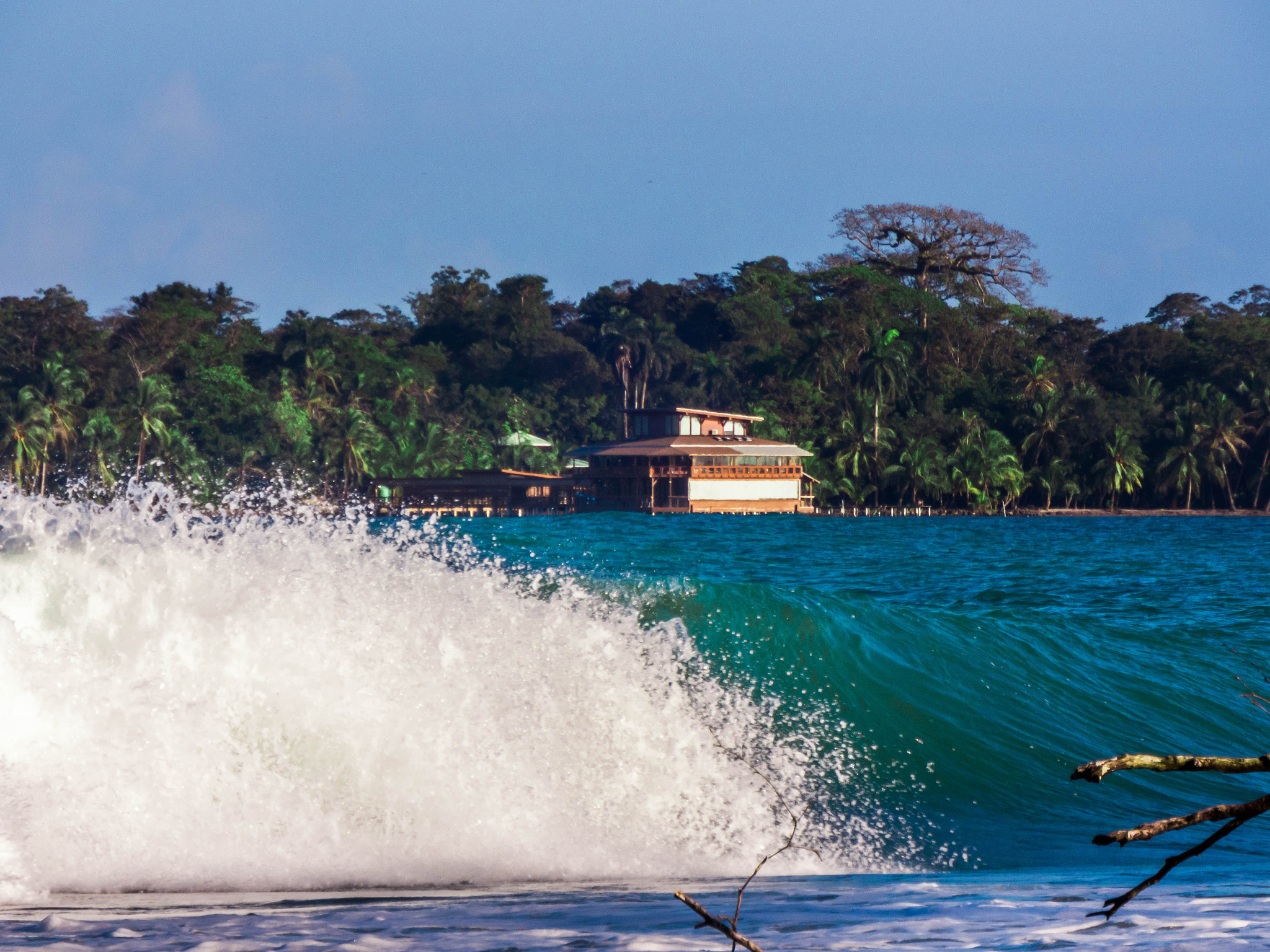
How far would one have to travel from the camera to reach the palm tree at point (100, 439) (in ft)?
238

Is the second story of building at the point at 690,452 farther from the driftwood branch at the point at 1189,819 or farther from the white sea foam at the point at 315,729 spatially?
the driftwood branch at the point at 1189,819

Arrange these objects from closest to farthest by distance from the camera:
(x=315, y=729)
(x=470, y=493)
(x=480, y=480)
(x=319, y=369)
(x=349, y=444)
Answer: (x=315, y=729) → (x=480, y=480) → (x=470, y=493) → (x=349, y=444) → (x=319, y=369)

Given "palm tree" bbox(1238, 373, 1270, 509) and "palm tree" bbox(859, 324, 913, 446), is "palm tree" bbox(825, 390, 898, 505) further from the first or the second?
"palm tree" bbox(1238, 373, 1270, 509)

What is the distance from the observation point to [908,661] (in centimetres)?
1248

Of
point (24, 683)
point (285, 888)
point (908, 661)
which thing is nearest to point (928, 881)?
point (285, 888)

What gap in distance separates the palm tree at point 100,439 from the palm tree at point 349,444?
13177mm

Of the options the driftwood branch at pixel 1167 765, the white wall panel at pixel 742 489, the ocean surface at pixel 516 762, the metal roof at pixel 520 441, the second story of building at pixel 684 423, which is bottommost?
the ocean surface at pixel 516 762

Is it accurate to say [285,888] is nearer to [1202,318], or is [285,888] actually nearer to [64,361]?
[64,361]

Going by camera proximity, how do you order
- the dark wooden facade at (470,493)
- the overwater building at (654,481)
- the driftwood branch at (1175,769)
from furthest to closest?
the dark wooden facade at (470,493) < the overwater building at (654,481) < the driftwood branch at (1175,769)

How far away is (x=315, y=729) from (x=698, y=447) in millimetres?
66152

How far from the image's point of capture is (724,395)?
95375mm

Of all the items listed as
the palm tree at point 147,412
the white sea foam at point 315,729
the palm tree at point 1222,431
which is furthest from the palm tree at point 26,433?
the palm tree at point 1222,431

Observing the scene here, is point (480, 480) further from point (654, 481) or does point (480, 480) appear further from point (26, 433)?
point (26, 433)

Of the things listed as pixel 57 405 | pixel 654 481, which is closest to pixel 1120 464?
pixel 654 481
